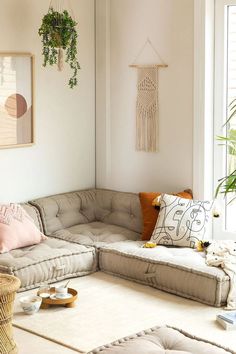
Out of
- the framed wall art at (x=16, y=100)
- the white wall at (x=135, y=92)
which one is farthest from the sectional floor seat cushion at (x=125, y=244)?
the framed wall art at (x=16, y=100)

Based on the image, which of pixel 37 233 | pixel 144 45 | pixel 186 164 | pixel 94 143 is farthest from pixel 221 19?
pixel 37 233

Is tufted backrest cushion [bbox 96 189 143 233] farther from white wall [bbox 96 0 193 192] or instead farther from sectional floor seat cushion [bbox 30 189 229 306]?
white wall [bbox 96 0 193 192]

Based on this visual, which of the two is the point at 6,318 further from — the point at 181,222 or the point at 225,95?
the point at 225,95

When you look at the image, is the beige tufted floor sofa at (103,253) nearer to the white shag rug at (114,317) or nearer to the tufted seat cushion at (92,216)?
the tufted seat cushion at (92,216)

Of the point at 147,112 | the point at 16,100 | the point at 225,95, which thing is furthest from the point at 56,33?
the point at 225,95

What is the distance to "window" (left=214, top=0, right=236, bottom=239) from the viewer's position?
554cm

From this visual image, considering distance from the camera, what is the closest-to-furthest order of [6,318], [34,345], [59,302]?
1. [6,318]
2. [34,345]
3. [59,302]

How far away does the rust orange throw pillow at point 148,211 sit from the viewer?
559cm

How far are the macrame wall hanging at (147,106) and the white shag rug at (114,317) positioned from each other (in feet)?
4.83

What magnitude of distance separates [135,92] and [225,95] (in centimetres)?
83

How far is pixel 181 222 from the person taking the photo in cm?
536

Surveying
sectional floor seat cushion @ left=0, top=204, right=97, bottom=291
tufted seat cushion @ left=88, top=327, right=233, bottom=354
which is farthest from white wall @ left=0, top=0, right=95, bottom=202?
tufted seat cushion @ left=88, top=327, right=233, bottom=354

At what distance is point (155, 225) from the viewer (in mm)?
5543

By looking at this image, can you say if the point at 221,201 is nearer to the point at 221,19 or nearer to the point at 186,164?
the point at 186,164
